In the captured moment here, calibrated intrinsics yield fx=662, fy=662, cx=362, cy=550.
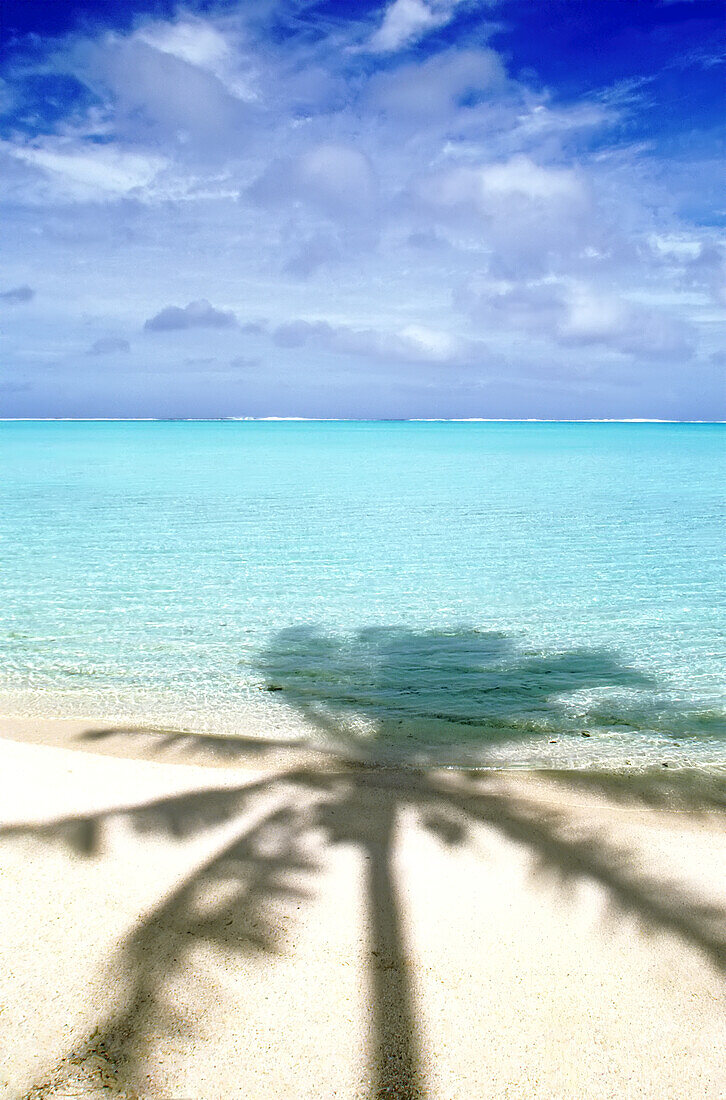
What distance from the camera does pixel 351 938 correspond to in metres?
3.17

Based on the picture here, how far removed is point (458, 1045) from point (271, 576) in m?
9.70

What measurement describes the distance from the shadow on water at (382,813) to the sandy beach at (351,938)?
0.02 m

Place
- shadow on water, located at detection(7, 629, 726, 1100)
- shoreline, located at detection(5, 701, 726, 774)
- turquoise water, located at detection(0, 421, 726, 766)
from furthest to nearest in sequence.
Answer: turquoise water, located at detection(0, 421, 726, 766) → shoreline, located at detection(5, 701, 726, 774) → shadow on water, located at detection(7, 629, 726, 1100)

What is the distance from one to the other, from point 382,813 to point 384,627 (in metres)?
4.82

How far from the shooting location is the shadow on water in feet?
9.46

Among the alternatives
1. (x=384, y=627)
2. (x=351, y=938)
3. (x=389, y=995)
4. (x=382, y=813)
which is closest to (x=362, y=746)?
(x=382, y=813)

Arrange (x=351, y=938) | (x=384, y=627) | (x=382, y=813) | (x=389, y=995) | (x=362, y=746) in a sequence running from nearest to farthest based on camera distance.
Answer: (x=389, y=995), (x=351, y=938), (x=382, y=813), (x=362, y=746), (x=384, y=627)

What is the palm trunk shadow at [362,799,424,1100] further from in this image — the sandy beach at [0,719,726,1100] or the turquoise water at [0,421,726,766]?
the turquoise water at [0,421,726,766]

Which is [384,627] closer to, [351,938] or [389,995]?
[351,938]

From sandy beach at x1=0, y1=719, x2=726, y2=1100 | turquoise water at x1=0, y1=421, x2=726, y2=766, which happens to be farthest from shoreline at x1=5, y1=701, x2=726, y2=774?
sandy beach at x1=0, y1=719, x2=726, y2=1100

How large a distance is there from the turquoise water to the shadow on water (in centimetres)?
5

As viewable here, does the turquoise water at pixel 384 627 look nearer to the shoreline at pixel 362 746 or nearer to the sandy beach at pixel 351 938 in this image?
the shoreline at pixel 362 746

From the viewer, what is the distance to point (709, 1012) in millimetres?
2781

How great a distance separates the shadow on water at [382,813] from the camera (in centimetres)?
288
